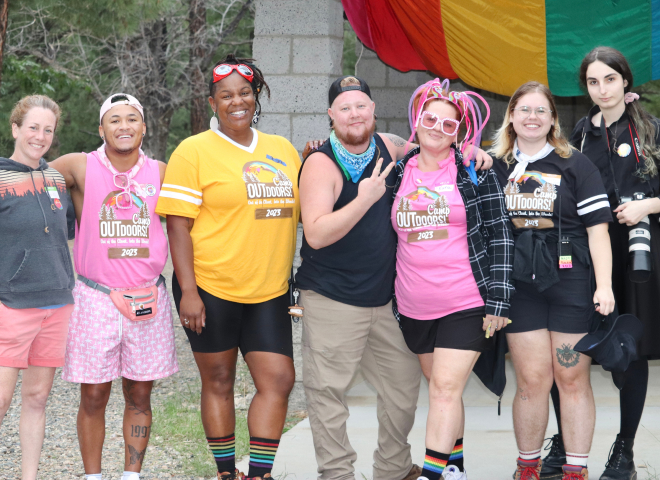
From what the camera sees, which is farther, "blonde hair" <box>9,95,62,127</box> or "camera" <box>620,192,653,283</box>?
"camera" <box>620,192,653,283</box>

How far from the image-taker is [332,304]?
384cm

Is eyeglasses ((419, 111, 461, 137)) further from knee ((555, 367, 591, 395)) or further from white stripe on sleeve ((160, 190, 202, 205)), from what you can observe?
knee ((555, 367, 591, 395))

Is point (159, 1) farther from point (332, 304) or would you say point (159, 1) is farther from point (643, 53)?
point (332, 304)

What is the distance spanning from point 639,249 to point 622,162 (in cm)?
47

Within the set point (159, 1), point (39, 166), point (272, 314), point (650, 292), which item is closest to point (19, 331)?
point (39, 166)

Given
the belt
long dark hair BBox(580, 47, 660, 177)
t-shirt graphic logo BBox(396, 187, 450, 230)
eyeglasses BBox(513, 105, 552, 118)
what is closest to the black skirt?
long dark hair BBox(580, 47, 660, 177)

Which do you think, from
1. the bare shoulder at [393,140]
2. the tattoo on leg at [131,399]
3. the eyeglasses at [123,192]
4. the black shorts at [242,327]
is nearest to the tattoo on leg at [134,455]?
the tattoo on leg at [131,399]

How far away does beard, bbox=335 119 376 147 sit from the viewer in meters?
3.72

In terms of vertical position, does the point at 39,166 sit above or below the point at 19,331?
above

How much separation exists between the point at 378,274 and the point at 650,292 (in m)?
1.50

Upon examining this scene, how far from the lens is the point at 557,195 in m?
3.73

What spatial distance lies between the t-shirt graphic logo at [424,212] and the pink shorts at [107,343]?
128 centimetres

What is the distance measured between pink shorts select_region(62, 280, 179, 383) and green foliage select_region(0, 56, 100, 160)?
880cm

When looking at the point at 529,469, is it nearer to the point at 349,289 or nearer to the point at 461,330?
the point at 461,330
